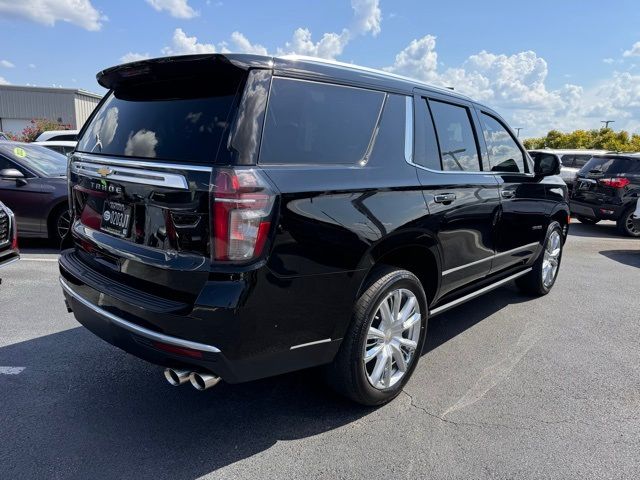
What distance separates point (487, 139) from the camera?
4102 mm

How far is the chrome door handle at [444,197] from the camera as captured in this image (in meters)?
3.17

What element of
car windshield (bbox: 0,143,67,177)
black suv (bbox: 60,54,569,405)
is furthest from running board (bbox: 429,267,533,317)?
car windshield (bbox: 0,143,67,177)

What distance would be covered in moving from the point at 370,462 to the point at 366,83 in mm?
2114

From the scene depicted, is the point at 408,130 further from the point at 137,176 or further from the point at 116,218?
the point at 116,218

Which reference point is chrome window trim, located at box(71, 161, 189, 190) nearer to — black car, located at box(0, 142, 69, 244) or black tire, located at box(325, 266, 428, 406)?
black tire, located at box(325, 266, 428, 406)

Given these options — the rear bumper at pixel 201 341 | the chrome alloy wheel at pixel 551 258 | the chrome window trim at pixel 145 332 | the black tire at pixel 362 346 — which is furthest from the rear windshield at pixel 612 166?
the chrome window trim at pixel 145 332

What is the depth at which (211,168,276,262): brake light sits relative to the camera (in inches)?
83.8

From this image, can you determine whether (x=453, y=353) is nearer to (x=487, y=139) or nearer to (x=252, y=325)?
(x=487, y=139)

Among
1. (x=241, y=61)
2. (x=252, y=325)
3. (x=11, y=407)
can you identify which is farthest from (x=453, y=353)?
(x=11, y=407)

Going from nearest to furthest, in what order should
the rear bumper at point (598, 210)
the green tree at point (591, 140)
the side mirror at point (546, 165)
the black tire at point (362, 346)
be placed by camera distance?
the black tire at point (362, 346), the side mirror at point (546, 165), the rear bumper at point (598, 210), the green tree at point (591, 140)

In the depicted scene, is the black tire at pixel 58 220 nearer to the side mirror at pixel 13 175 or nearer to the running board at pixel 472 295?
the side mirror at pixel 13 175

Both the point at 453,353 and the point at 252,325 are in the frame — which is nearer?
the point at 252,325

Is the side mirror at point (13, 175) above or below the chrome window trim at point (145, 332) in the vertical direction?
above

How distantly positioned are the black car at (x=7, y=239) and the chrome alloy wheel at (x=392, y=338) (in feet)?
13.3
